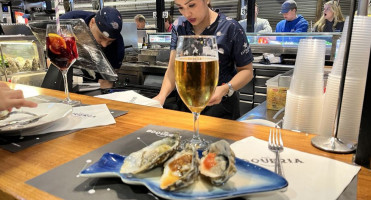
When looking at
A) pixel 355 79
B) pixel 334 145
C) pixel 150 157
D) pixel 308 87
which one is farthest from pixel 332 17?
pixel 150 157

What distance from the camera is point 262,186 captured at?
505 millimetres

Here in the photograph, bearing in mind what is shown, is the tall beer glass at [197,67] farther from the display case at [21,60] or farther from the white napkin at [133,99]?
the display case at [21,60]

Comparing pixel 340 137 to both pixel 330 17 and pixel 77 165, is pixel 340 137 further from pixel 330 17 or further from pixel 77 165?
pixel 330 17

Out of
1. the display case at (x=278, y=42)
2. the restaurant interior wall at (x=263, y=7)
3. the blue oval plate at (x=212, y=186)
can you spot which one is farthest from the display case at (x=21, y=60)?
the restaurant interior wall at (x=263, y=7)

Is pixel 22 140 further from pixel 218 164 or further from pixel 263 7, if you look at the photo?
pixel 263 7

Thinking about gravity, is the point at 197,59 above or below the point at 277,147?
above

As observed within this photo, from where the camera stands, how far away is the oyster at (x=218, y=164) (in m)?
0.51

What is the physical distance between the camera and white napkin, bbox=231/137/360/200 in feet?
1.81

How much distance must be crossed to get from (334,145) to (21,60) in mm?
2631

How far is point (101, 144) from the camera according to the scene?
827mm

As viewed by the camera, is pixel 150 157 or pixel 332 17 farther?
pixel 332 17

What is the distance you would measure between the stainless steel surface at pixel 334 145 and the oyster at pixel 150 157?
16.5 inches

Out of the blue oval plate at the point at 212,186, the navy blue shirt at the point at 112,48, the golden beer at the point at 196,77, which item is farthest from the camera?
the navy blue shirt at the point at 112,48

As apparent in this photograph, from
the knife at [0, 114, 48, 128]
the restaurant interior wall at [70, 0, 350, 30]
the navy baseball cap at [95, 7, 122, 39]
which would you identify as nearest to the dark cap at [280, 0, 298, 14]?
the restaurant interior wall at [70, 0, 350, 30]
